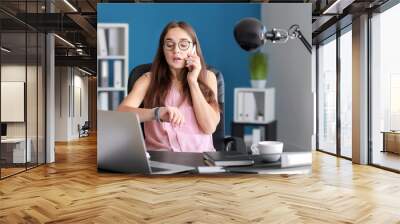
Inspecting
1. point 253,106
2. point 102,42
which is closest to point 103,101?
point 102,42

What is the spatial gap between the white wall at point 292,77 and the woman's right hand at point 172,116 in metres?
1.29

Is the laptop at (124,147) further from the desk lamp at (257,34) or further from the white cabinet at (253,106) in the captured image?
the desk lamp at (257,34)

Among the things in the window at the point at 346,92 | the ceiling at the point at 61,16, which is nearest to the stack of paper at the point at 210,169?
the ceiling at the point at 61,16

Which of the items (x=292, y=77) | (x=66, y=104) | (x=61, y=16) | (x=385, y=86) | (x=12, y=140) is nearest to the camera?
(x=292, y=77)

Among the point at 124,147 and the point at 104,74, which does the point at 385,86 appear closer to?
the point at 124,147

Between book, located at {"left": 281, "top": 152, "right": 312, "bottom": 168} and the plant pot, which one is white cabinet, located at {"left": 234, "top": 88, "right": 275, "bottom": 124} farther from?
book, located at {"left": 281, "top": 152, "right": 312, "bottom": 168}

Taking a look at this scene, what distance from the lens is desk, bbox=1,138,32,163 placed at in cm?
579

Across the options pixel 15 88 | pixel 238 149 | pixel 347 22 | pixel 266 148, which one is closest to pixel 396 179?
pixel 266 148

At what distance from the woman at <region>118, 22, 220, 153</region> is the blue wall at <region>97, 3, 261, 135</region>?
0.72 ft

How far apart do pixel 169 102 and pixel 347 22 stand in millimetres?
3914

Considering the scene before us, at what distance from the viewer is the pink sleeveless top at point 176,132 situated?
5.40m

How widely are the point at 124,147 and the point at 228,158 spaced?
→ 4.60 feet

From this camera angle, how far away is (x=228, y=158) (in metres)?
5.54

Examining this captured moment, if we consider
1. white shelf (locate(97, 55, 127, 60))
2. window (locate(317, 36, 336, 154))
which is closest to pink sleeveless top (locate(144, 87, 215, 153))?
white shelf (locate(97, 55, 127, 60))
